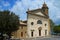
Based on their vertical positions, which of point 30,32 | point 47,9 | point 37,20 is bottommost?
point 30,32

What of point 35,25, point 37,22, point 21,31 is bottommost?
point 21,31

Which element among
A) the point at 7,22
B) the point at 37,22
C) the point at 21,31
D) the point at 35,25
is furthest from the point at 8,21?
the point at 37,22

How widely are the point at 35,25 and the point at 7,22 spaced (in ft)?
67.9

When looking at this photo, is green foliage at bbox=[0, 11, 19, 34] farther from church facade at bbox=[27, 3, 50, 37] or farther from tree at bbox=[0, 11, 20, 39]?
church facade at bbox=[27, 3, 50, 37]

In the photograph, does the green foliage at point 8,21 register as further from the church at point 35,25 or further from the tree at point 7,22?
the church at point 35,25

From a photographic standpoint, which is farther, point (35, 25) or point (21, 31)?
point (35, 25)

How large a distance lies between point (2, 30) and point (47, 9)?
2953 centimetres

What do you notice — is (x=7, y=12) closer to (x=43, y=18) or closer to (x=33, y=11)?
(x=33, y=11)

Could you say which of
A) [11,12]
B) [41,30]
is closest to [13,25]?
[11,12]

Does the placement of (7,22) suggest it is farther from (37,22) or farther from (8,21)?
(37,22)

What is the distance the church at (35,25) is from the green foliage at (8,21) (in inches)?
522

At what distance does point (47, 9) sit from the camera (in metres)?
67.4

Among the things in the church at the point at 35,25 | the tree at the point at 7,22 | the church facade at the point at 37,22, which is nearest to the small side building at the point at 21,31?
the church at the point at 35,25

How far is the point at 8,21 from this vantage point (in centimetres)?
4228
